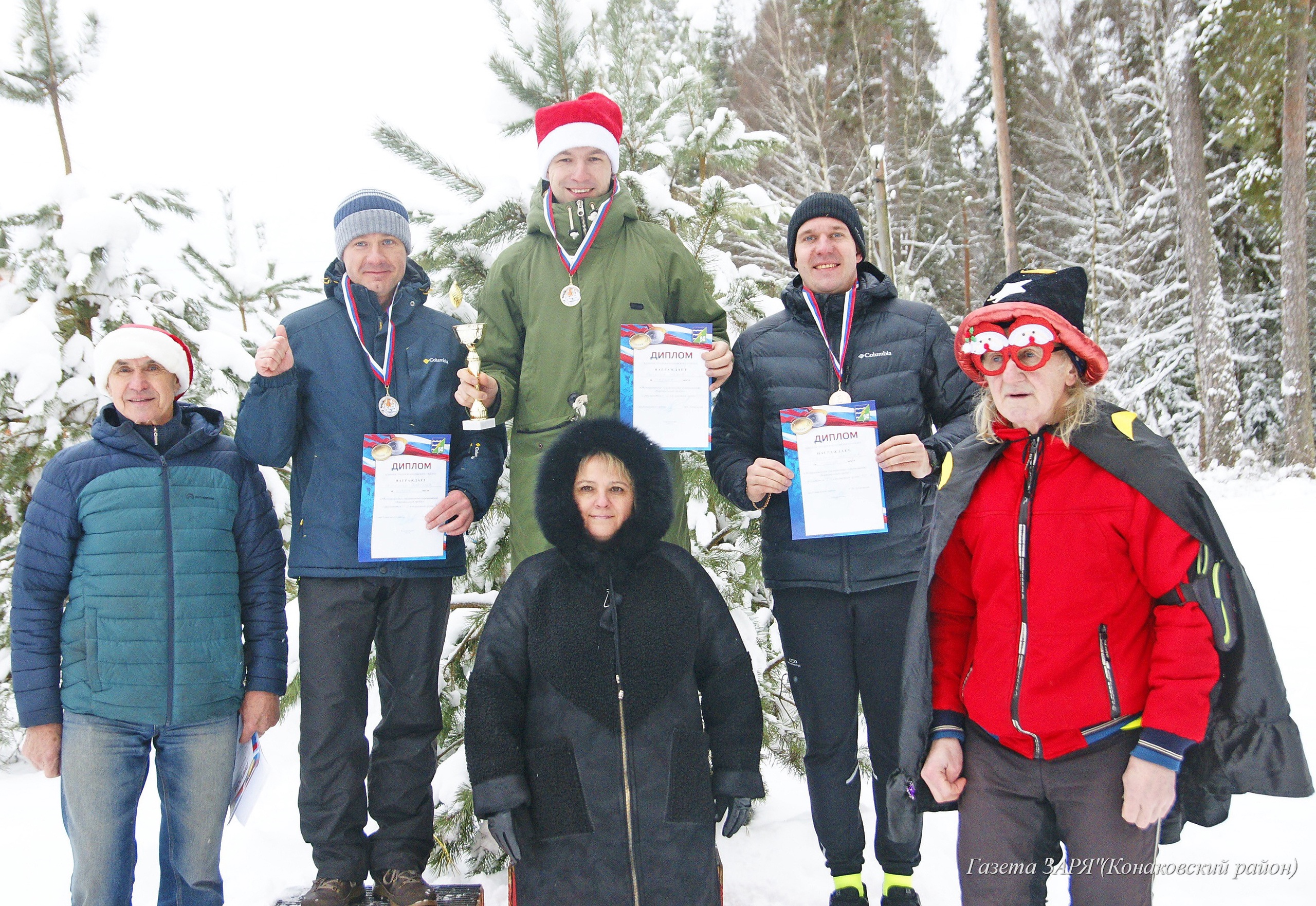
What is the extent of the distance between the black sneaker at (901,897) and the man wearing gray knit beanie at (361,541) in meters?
1.63

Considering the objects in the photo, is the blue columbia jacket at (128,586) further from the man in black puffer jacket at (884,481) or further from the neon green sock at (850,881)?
the neon green sock at (850,881)

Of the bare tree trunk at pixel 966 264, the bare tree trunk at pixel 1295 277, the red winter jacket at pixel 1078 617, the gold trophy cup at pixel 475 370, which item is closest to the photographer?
the red winter jacket at pixel 1078 617

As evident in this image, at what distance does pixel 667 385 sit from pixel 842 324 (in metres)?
0.70

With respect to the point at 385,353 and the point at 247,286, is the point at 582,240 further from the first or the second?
the point at 247,286

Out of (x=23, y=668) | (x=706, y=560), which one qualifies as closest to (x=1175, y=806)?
(x=706, y=560)

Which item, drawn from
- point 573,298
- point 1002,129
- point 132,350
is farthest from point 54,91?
point 1002,129

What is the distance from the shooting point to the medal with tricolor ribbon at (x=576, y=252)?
303 centimetres

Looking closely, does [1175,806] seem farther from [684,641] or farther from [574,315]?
[574,315]

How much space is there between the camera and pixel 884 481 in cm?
288

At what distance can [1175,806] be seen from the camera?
204 cm

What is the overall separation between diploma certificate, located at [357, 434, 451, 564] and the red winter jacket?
5.93 feet

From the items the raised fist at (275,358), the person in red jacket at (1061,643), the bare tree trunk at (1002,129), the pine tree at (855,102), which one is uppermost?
the pine tree at (855,102)

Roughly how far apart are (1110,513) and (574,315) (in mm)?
1879

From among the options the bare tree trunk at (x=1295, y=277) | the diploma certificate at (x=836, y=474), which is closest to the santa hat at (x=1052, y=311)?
the diploma certificate at (x=836, y=474)
